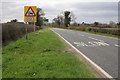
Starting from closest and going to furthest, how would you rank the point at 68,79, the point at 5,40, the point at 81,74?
the point at 68,79, the point at 81,74, the point at 5,40

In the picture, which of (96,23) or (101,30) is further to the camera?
(96,23)

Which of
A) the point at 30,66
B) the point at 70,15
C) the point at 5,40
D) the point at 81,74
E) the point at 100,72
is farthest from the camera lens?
the point at 70,15

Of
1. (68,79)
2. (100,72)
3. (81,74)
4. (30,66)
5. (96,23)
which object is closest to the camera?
(68,79)

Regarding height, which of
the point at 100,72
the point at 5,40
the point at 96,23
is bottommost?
the point at 100,72

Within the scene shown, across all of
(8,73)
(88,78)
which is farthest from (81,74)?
(8,73)

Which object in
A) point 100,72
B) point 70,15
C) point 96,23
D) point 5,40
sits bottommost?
point 100,72

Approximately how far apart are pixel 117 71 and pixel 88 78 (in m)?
1.55

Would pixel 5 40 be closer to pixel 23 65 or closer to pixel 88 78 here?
pixel 23 65

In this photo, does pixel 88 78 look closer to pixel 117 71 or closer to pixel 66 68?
pixel 66 68

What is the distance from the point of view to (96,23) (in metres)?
76.1

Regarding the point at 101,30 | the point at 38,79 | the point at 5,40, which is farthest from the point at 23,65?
the point at 101,30

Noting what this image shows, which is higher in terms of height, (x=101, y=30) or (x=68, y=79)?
(x=101, y=30)

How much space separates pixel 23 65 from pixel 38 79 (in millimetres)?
1697

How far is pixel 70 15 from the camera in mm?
89812
